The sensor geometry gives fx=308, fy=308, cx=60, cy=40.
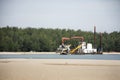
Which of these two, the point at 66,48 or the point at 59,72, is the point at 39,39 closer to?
the point at 66,48

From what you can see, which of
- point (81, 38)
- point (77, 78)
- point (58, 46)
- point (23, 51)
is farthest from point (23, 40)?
point (77, 78)

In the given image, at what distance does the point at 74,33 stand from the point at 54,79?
26.3 metres

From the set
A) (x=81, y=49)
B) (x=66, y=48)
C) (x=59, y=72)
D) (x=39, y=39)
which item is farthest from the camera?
(x=39, y=39)

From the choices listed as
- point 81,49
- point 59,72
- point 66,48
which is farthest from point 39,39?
point 59,72

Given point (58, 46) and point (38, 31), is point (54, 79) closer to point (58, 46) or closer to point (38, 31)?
point (58, 46)

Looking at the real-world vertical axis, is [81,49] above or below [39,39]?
below

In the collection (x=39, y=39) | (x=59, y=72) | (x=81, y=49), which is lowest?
(x=59, y=72)

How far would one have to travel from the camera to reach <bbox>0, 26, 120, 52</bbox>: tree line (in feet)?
95.8

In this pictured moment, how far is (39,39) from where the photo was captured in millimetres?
33844

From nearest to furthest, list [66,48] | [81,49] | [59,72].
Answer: [59,72], [66,48], [81,49]

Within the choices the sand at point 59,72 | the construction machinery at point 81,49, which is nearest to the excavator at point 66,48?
the construction machinery at point 81,49

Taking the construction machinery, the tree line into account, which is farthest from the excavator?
the tree line

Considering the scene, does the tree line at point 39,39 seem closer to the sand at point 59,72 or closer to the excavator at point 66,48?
the excavator at point 66,48

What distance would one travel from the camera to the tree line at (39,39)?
2919 cm
